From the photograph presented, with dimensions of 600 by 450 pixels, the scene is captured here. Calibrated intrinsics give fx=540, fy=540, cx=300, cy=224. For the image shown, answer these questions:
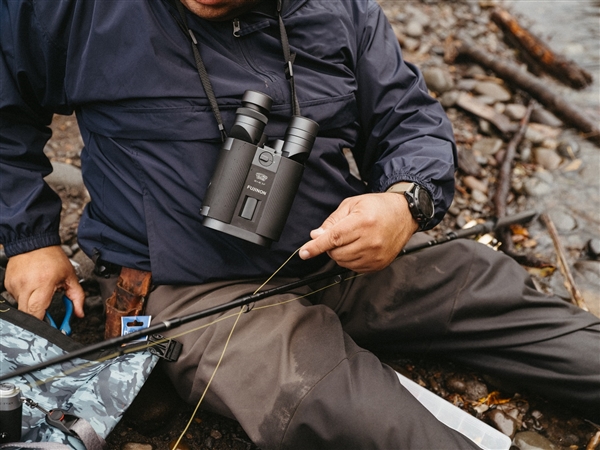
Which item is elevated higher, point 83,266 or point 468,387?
point 468,387

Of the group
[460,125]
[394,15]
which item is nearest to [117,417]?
[460,125]

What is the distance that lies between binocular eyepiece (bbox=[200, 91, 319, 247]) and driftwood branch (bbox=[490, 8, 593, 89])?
4.93 m

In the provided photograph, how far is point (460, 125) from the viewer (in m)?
5.26

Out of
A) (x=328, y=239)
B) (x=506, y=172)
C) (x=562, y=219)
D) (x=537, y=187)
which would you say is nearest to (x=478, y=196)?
(x=506, y=172)

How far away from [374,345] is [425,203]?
3.02 feet

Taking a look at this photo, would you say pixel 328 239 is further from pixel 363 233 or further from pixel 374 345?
pixel 374 345

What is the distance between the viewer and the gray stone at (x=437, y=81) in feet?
18.0

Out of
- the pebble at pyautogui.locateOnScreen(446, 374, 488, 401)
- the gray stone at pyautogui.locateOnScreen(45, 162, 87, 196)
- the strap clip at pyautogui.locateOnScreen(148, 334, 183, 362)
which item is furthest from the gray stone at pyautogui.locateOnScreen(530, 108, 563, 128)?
the strap clip at pyautogui.locateOnScreen(148, 334, 183, 362)

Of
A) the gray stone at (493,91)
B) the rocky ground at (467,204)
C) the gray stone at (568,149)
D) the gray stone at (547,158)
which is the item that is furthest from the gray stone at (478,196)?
the gray stone at (493,91)

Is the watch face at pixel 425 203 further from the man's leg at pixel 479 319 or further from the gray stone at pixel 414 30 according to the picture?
the gray stone at pixel 414 30

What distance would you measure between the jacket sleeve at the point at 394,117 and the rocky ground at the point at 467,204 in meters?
1.12

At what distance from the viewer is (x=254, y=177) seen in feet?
7.80

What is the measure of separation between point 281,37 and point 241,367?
157 cm

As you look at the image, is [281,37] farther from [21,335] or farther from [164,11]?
[21,335]
